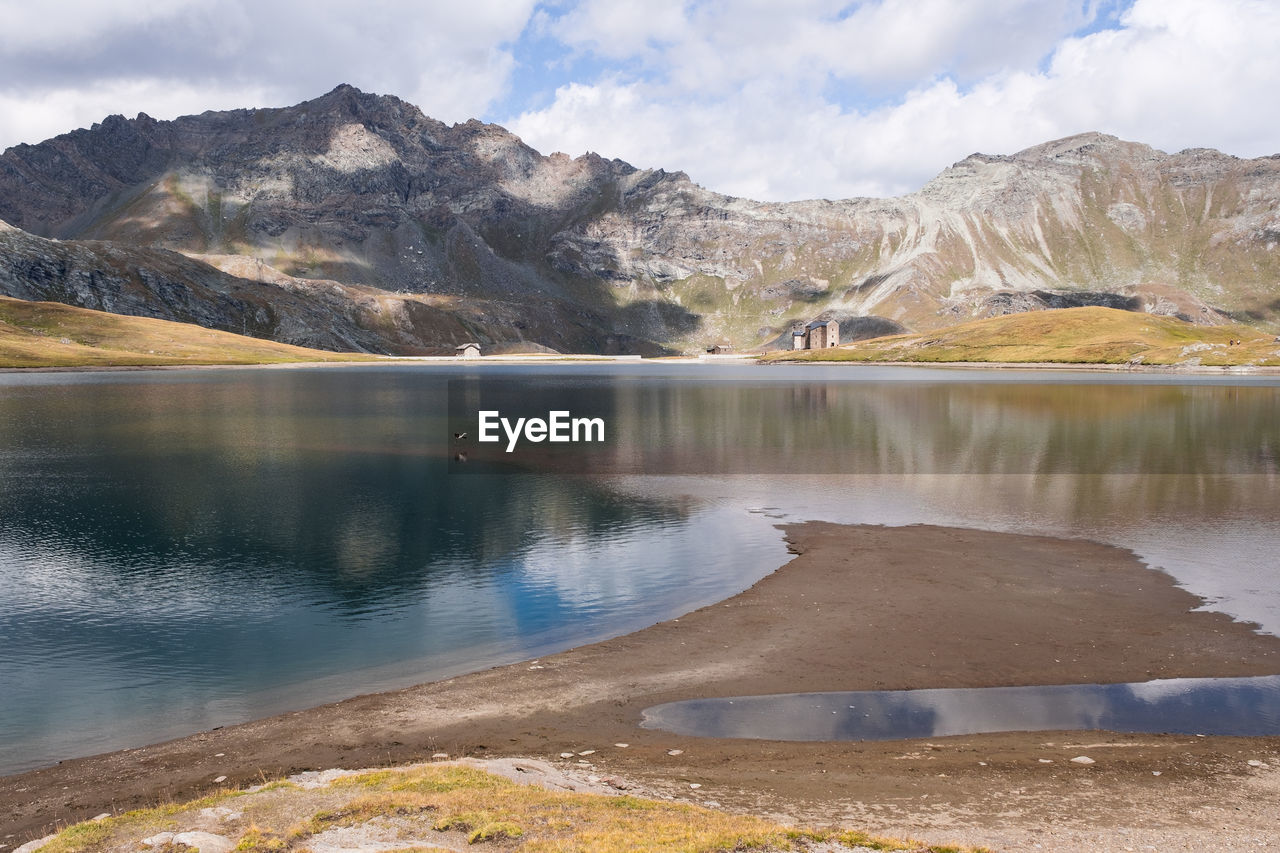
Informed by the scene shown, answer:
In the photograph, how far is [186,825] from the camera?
51.3 ft

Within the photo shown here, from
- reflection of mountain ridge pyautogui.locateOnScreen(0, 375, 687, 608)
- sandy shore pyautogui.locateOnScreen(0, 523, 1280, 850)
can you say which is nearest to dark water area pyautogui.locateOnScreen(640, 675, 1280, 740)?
sandy shore pyautogui.locateOnScreen(0, 523, 1280, 850)

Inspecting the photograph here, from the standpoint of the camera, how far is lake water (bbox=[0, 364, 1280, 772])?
27.6 m

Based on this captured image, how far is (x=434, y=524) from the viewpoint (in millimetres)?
48250

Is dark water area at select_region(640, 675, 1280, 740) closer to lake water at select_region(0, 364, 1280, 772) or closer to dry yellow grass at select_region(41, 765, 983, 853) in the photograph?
dry yellow grass at select_region(41, 765, 983, 853)

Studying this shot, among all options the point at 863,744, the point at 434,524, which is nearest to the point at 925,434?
the point at 434,524

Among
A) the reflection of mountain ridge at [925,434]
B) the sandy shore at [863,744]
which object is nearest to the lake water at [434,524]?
the reflection of mountain ridge at [925,434]

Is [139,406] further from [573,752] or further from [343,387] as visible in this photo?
[573,752]

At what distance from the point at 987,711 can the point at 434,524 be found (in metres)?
32.9

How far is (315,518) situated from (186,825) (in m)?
34.9

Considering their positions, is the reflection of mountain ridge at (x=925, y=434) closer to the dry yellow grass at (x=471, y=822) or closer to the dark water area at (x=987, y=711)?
the dark water area at (x=987, y=711)

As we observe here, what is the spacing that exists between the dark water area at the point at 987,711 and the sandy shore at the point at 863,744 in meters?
0.63

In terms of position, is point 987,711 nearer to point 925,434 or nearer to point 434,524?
point 434,524

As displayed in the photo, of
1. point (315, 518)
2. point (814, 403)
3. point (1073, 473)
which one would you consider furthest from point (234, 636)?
point (814, 403)

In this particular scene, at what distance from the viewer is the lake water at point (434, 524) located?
27578mm
